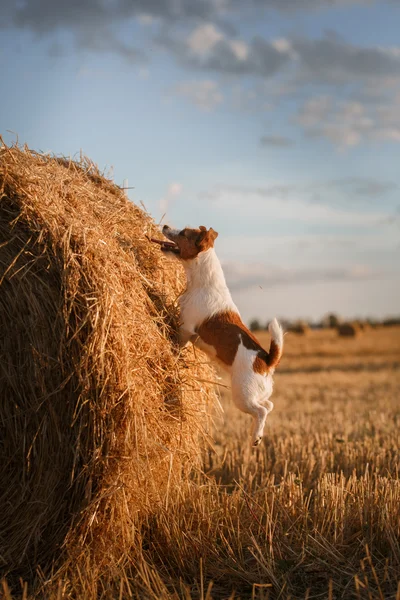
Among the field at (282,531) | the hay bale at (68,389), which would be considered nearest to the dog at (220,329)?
the hay bale at (68,389)

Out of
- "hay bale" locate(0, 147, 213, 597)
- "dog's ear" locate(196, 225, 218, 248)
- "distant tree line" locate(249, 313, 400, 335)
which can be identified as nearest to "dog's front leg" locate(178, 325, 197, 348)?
"hay bale" locate(0, 147, 213, 597)

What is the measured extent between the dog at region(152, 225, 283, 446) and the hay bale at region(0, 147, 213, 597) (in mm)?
386

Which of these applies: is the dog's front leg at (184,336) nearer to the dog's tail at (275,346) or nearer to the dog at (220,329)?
the dog at (220,329)

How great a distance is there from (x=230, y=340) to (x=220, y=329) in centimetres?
12

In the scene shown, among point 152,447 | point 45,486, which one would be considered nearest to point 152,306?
point 152,447

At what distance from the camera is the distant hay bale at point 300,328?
30.1 m

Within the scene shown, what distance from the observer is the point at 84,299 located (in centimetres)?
423

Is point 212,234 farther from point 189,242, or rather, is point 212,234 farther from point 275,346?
point 275,346

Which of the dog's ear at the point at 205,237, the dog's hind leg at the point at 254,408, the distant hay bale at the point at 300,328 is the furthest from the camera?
the distant hay bale at the point at 300,328

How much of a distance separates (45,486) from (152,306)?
1.52 meters

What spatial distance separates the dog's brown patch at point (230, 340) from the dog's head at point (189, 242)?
1.80 feet

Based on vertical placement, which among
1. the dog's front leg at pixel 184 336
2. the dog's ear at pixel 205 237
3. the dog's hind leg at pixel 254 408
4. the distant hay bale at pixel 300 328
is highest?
the distant hay bale at pixel 300 328

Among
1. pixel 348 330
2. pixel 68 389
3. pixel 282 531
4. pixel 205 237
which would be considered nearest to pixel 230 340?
pixel 205 237

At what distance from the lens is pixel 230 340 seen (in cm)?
475
